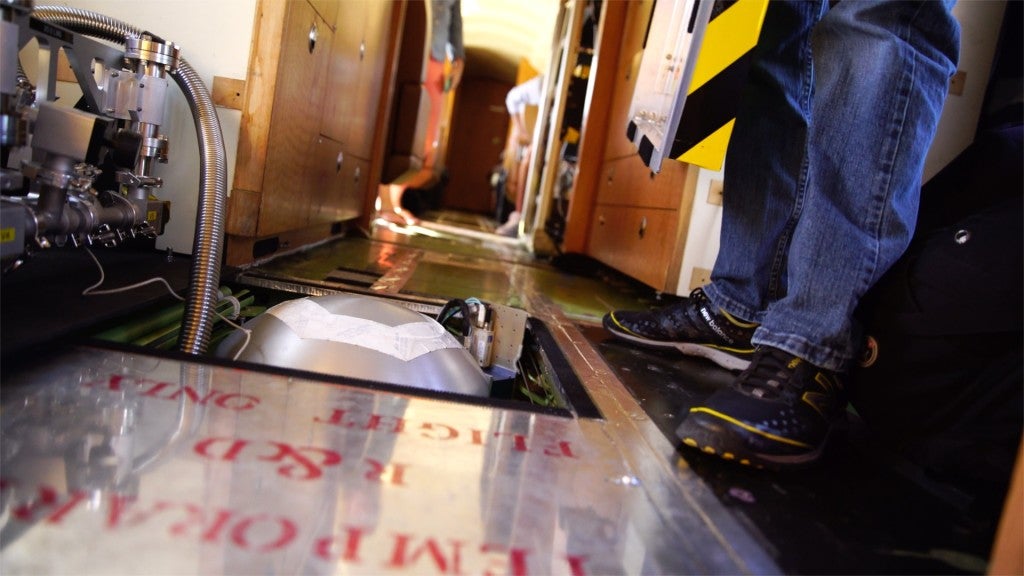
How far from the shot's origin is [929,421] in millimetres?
921

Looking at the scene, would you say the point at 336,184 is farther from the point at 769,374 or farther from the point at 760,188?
the point at 769,374

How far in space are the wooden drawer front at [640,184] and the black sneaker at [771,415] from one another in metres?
1.45

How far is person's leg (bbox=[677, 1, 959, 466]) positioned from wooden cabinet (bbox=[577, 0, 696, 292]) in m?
1.34

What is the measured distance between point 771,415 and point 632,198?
7.10 feet

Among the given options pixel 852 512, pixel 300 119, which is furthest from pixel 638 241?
pixel 852 512

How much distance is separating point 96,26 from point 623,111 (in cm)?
263

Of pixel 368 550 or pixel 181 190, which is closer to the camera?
pixel 368 550

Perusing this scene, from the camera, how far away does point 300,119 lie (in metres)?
1.90

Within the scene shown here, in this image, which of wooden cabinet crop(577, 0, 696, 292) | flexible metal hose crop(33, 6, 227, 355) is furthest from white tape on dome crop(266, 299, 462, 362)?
wooden cabinet crop(577, 0, 696, 292)

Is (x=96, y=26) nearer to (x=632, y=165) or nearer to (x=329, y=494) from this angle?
(x=329, y=494)

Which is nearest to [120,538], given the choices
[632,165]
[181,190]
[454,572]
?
[454,572]

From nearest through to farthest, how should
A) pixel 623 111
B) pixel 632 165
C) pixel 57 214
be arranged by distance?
pixel 57 214
pixel 632 165
pixel 623 111

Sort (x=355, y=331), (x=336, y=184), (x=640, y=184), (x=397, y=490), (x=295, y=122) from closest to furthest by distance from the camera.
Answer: (x=397, y=490) → (x=355, y=331) → (x=295, y=122) → (x=336, y=184) → (x=640, y=184)

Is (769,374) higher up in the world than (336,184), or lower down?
lower down
